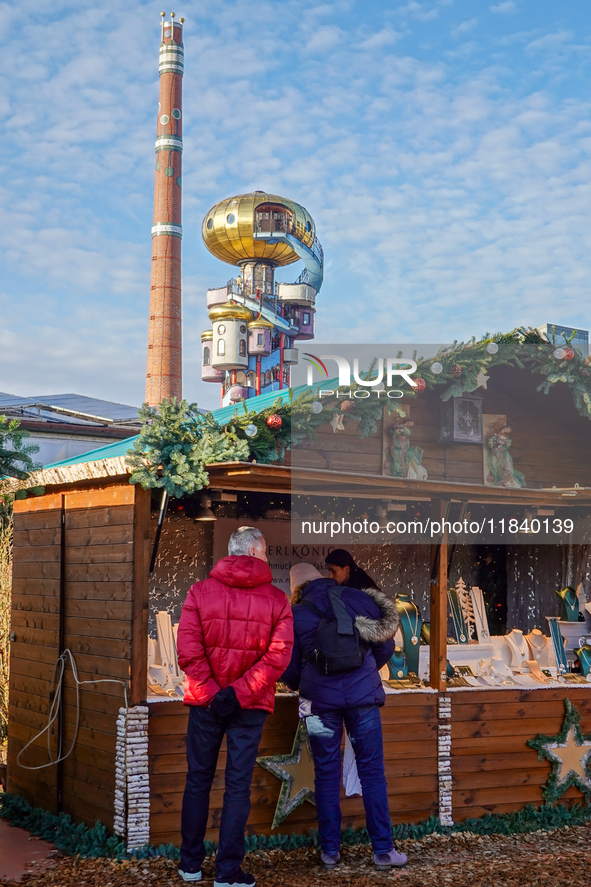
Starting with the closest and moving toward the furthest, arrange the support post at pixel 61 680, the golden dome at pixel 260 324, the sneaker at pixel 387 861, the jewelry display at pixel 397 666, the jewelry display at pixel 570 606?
the sneaker at pixel 387 861
the support post at pixel 61 680
the jewelry display at pixel 397 666
the jewelry display at pixel 570 606
the golden dome at pixel 260 324

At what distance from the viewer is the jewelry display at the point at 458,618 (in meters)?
7.08

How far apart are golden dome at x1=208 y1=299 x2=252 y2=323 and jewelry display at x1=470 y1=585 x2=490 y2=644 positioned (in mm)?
27195

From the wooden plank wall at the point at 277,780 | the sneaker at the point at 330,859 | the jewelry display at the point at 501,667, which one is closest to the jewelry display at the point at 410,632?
the wooden plank wall at the point at 277,780

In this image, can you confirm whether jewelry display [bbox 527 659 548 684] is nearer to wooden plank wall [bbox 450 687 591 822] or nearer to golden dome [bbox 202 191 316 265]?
wooden plank wall [bbox 450 687 591 822]

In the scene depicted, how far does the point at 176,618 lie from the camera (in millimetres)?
7391

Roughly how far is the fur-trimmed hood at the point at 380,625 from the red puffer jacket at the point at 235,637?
25.9 inches

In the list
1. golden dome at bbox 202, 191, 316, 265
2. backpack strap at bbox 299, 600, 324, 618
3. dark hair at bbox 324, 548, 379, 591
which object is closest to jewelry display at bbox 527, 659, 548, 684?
dark hair at bbox 324, 548, 379, 591

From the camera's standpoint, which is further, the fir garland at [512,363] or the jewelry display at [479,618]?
the jewelry display at [479,618]

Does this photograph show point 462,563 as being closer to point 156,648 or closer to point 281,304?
point 156,648

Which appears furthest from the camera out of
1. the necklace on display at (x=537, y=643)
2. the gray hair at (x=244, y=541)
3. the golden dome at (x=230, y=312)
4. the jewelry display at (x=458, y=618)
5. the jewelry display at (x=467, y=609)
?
the golden dome at (x=230, y=312)

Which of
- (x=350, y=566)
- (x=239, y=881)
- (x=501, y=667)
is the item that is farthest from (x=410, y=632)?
(x=239, y=881)

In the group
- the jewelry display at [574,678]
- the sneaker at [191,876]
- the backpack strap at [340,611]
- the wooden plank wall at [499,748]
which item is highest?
the backpack strap at [340,611]

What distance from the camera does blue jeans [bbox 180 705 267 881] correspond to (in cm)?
454

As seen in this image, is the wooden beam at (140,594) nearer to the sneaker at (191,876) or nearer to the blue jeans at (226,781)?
the blue jeans at (226,781)
